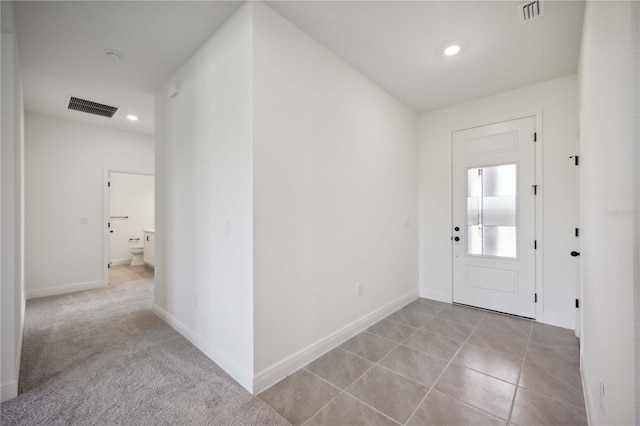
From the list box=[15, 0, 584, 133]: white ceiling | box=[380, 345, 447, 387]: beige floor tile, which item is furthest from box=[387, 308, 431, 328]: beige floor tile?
box=[15, 0, 584, 133]: white ceiling

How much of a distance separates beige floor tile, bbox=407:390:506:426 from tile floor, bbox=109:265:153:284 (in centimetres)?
539

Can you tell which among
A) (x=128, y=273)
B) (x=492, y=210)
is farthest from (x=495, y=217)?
(x=128, y=273)

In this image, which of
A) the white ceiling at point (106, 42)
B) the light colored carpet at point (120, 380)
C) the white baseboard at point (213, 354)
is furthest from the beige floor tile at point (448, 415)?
the white ceiling at point (106, 42)

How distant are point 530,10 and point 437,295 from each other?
131 inches

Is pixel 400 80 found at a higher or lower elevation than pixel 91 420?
higher

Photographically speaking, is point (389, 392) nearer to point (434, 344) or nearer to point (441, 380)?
point (441, 380)

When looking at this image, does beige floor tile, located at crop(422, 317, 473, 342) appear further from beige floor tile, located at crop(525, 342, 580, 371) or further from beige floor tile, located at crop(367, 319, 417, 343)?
beige floor tile, located at crop(525, 342, 580, 371)

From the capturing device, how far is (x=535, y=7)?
1974 millimetres

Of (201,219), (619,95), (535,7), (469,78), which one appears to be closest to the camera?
(619,95)

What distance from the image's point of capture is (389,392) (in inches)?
73.9

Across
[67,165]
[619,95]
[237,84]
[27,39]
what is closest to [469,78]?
[619,95]

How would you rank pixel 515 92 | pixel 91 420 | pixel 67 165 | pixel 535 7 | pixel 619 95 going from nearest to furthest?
pixel 619 95
pixel 91 420
pixel 535 7
pixel 515 92
pixel 67 165

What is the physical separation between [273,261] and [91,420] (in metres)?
1.45

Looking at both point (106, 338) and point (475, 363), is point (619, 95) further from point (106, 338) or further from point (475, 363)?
point (106, 338)
